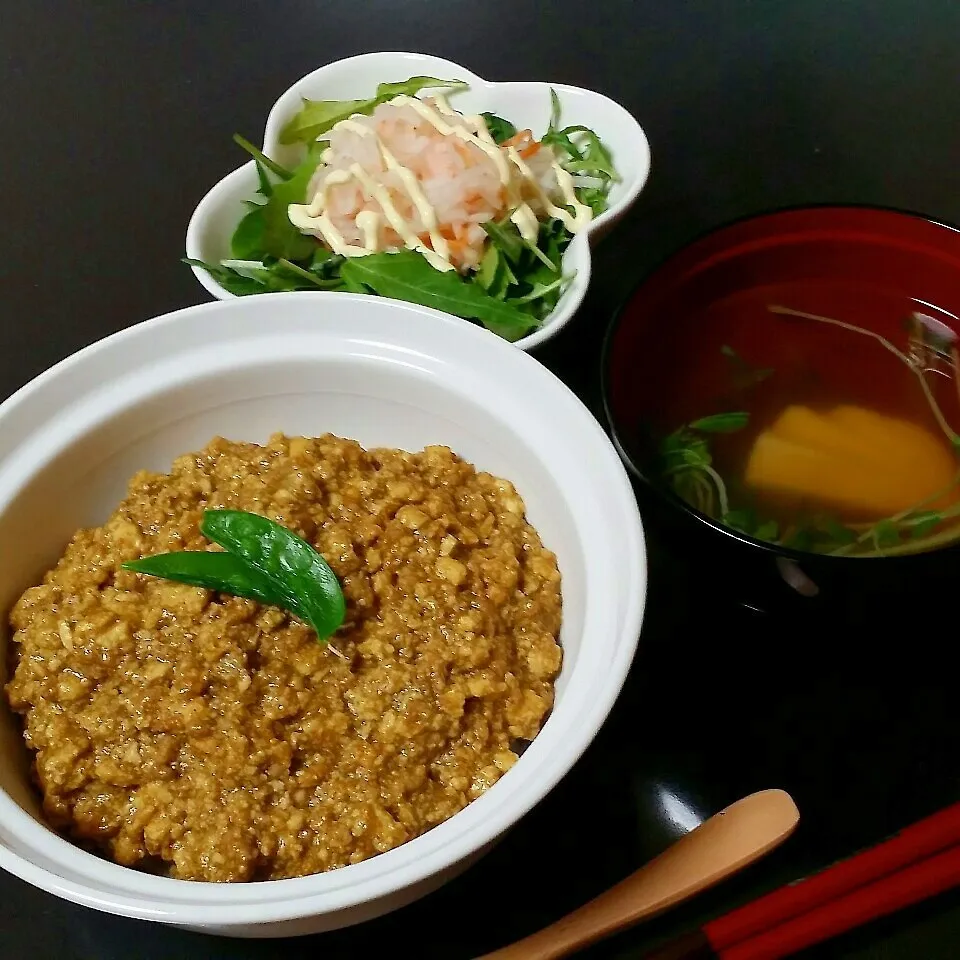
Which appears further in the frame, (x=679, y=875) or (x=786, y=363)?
(x=786, y=363)

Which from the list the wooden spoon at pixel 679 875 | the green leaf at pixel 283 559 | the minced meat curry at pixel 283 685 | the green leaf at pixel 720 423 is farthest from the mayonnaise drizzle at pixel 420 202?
the wooden spoon at pixel 679 875

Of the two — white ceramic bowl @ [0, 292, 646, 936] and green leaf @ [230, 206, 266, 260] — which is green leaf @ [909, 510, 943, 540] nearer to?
white ceramic bowl @ [0, 292, 646, 936]

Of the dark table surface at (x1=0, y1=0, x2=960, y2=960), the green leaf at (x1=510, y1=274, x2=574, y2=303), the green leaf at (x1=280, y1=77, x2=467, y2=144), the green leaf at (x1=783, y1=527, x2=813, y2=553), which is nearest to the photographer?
the dark table surface at (x1=0, y1=0, x2=960, y2=960)

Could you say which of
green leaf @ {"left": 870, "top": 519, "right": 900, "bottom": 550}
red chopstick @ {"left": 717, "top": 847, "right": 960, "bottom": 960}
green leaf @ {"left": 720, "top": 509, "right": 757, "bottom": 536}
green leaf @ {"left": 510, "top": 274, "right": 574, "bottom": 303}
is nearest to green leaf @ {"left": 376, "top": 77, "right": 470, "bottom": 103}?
green leaf @ {"left": 510, "top": 274, "right": 574, "bottom": 303}

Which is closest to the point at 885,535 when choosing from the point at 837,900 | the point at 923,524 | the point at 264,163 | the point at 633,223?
the point at 923,524

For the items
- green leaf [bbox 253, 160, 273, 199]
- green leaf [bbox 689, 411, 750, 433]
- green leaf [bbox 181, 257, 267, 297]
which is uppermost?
green leaf [bbox 253, 160, 273, 199]

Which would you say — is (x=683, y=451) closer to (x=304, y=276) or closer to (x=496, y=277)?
(x=496, y=277)
